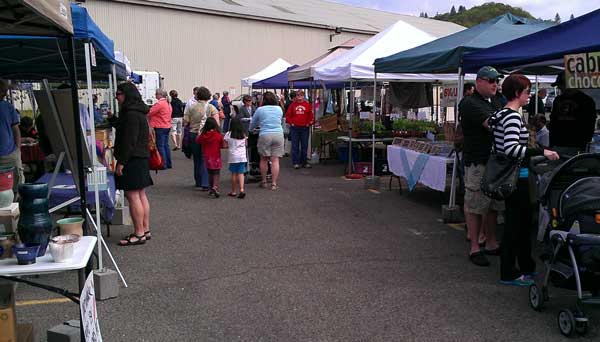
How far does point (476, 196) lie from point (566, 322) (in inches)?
71.5

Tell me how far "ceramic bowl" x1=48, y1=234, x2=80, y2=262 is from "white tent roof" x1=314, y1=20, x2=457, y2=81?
26.6 feet

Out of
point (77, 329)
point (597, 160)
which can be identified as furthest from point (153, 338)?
point (597, 160)

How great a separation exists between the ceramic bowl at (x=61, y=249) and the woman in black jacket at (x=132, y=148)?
2.85m

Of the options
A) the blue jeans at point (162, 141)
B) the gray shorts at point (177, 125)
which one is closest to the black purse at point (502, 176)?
the blue jeans at point (162, 141)

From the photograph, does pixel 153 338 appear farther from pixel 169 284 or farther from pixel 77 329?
pixel 169 284

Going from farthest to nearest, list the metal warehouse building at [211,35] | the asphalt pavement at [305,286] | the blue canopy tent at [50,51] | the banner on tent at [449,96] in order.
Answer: the metal warehouse building at [211,35], the banner on tent at [449,96], the blue canopy tent at [50,51], the asphalt pavement at [305,286]

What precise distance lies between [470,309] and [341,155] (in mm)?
8777

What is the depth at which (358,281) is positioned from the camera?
5051 mm

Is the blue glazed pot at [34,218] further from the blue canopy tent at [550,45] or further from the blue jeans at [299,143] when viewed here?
the blue jeans at [299,143]

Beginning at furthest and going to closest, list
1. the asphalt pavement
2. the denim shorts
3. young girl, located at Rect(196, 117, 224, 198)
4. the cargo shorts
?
the denim shorts, young girl, located at Rect(196, 117, 224, 198), the cargo shorts, the asphalt pavement

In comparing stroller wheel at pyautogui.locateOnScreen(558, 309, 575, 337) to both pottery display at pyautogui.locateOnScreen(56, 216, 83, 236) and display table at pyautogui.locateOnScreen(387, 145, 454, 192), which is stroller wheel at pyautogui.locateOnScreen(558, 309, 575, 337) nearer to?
pottery display at pyautogui.locateOnScreen(56, 216, 83, 236)

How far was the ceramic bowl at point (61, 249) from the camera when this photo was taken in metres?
2.88

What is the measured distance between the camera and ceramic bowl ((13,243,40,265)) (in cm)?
282

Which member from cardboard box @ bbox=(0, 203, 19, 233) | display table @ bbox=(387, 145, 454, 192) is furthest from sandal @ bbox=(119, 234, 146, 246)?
display table @ bbox=(387, 145, 454, 192)
